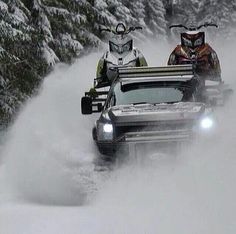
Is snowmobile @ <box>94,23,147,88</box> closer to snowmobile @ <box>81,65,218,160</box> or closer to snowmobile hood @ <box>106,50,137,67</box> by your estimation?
snowmobile hood @ <box>106,50,137,67</box>

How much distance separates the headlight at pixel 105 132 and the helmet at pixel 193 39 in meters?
5.85

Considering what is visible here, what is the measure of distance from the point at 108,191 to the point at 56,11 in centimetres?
1347

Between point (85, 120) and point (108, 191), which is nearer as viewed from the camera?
point (108, 191)

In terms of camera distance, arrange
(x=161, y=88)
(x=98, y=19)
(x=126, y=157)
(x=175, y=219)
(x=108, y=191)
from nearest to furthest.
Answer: (x=175, y=219)
(x=108, y=191)
(x=126, y=157)
(x=161, y=88)
(x=98, y=19)

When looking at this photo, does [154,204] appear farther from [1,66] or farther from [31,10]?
[31,10]

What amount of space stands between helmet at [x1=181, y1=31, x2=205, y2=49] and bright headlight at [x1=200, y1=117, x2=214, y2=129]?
568 cm

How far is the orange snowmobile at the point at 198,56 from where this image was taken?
43.1 ft

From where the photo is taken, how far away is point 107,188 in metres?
7.68

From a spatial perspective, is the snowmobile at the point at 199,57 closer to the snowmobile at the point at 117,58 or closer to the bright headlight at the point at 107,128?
the snowmobile at the point at 117,58

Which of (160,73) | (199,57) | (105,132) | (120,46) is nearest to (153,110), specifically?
(105,132)

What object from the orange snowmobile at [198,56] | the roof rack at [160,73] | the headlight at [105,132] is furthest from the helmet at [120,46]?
the headlight at [105,132]

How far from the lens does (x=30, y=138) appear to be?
37.0 feet

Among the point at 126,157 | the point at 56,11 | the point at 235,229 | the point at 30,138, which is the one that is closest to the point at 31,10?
the point at 56,11

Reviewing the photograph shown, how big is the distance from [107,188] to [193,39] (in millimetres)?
7148
